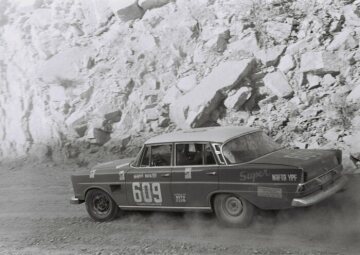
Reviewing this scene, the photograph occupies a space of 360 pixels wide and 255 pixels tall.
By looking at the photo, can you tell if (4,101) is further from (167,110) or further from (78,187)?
(78,187)

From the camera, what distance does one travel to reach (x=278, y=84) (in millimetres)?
10609

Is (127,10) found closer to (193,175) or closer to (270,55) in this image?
(270,55)

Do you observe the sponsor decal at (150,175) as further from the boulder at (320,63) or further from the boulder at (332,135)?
the boulder at (320,63)

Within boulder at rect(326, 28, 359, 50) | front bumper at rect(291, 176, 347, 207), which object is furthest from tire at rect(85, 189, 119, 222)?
boulder at rect(326, 28, 359, 50)

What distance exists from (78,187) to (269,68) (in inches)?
217

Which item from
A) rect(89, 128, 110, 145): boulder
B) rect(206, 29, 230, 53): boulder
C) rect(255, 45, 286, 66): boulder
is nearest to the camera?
rect(255, 45, 286, 66): boulder

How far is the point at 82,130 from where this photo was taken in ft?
41.4

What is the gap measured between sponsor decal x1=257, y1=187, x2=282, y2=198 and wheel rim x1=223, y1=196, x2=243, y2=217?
0.39 m

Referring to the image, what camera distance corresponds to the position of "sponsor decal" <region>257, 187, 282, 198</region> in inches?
232

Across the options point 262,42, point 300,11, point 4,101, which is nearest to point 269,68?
point 262,42

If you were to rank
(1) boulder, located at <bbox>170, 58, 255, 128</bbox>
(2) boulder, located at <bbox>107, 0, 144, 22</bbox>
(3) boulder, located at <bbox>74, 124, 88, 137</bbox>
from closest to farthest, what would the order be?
(1) boulder, located at <bbox>170, 58, 255, 128</bbox>
(3) boulder, located at <bbox>74, 124, 88, 137</bbox>
(2) boulder, located at <bbox>107, 0, 144, 22</bbox>

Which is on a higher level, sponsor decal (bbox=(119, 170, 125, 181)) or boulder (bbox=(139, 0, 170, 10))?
boulder (bbox=(139, 0, 170, 10))

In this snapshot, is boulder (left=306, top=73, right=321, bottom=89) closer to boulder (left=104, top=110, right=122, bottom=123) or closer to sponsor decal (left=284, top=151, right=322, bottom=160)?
sponsor decal (left=284, top=151, right=322, bottom=160)

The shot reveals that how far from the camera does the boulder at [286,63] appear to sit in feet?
35.1
